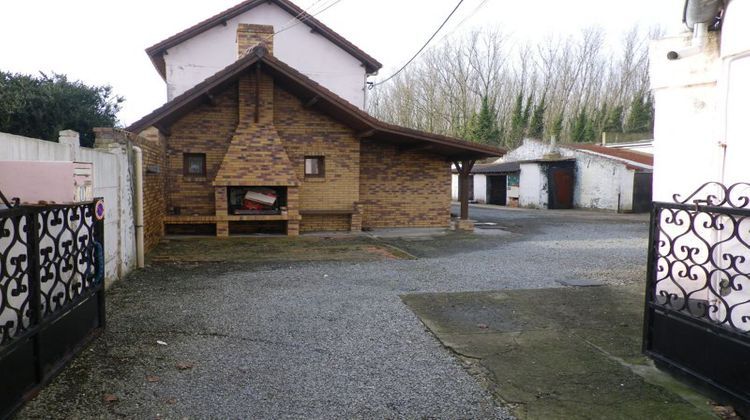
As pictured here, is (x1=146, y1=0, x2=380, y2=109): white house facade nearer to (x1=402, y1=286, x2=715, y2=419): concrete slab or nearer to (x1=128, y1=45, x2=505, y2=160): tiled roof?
(x1=128, y1=45, x2=505, y2=160): tiled roof

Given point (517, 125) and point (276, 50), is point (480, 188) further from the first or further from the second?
point (276, 50)

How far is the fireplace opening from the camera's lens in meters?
12.4

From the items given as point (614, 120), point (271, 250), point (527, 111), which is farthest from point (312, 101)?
point (614, 120)

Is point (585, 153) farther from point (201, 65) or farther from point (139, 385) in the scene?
point (139, 385)

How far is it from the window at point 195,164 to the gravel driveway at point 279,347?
5077 millimetres

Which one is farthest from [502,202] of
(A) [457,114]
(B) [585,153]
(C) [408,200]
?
(C) [408,200]

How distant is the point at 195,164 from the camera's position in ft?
41.4

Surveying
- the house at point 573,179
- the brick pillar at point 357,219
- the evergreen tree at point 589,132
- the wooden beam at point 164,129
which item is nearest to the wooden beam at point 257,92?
the wooden beam at point 164,129

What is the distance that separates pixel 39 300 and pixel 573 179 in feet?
84.8

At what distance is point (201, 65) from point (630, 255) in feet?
48.5

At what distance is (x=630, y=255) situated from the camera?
9.88 metres

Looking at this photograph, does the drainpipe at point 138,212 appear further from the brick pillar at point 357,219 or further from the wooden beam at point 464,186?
the wooden beam at point 464,186

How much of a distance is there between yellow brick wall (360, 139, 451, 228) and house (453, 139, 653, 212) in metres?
12.5

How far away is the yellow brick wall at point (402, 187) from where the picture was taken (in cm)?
1418
